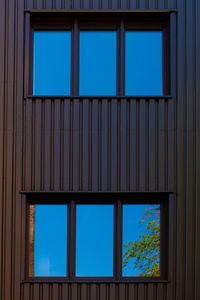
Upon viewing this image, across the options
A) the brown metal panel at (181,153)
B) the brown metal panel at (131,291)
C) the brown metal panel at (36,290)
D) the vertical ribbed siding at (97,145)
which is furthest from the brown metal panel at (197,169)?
the brown metal panel at (36,290)

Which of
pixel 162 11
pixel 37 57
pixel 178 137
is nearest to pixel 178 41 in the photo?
pixel 162 11

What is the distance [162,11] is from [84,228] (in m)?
4.07

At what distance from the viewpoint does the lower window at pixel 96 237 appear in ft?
18.2

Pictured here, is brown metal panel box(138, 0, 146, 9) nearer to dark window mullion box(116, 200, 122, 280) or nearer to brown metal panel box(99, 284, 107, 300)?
dark window mullion box(116, 200, 122, 280)

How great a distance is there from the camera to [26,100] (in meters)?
5.60

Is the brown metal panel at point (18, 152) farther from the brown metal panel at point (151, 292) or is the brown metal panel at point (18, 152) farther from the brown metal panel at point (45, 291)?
the brown metal panel at point (151, 292)

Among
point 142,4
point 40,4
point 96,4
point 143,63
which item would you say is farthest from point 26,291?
point 142,4

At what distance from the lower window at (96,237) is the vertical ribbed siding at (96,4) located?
3333 millimetres

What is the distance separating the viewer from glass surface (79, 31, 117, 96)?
577cm

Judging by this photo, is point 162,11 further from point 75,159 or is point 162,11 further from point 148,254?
point 148,254

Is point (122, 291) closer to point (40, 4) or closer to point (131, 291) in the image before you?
point (131, 291)

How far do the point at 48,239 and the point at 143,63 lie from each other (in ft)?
11.7

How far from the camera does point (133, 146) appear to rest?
219 inches

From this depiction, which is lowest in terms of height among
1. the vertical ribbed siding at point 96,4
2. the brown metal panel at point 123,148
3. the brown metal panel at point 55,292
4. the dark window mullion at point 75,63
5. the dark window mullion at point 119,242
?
the brown metal panel at point 55,292
